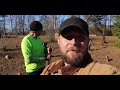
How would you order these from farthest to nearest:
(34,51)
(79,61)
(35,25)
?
Result: (34,51), (35,25), (79,61)

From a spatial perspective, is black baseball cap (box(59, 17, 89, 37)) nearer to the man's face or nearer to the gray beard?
the man's face

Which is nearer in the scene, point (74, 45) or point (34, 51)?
point (74, 45)

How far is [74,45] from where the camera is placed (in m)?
1.34

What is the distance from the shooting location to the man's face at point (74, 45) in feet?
4.38

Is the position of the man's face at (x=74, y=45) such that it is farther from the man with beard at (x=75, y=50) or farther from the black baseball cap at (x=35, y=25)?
the black baseball cap at (x=35, y=25)

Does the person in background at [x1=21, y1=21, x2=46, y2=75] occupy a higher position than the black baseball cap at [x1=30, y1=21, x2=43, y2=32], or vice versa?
the black baseball cap at [x1=30, y1=21, x2=43, y2=32]

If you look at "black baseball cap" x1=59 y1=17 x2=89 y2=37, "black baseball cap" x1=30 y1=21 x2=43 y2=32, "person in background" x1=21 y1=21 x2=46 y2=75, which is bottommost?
"person in background" x1=21 y1=21 x2=46 y2=75

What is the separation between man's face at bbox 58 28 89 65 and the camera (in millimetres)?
1334

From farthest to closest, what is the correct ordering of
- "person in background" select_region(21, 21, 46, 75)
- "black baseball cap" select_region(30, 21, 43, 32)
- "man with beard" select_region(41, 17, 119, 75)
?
"person in background" select_region(21, 21, 46, 75) → "black baseball cap" select_region(30, 21, 43, 32) → "man with beard" select_region(41, 17, 119, 75)

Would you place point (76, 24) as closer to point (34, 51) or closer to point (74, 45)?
point (74, 45)

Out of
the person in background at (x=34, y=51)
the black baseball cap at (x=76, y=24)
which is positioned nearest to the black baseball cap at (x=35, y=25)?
the person in background at (x=34, y=51)

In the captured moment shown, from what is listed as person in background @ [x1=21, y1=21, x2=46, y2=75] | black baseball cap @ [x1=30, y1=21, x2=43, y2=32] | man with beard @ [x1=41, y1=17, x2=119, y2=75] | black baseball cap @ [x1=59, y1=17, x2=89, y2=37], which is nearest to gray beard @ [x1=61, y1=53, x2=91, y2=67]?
man with beard @ [x1=41, y1=17, x2=119, y2=75]

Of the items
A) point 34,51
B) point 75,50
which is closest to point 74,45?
point 75,50
